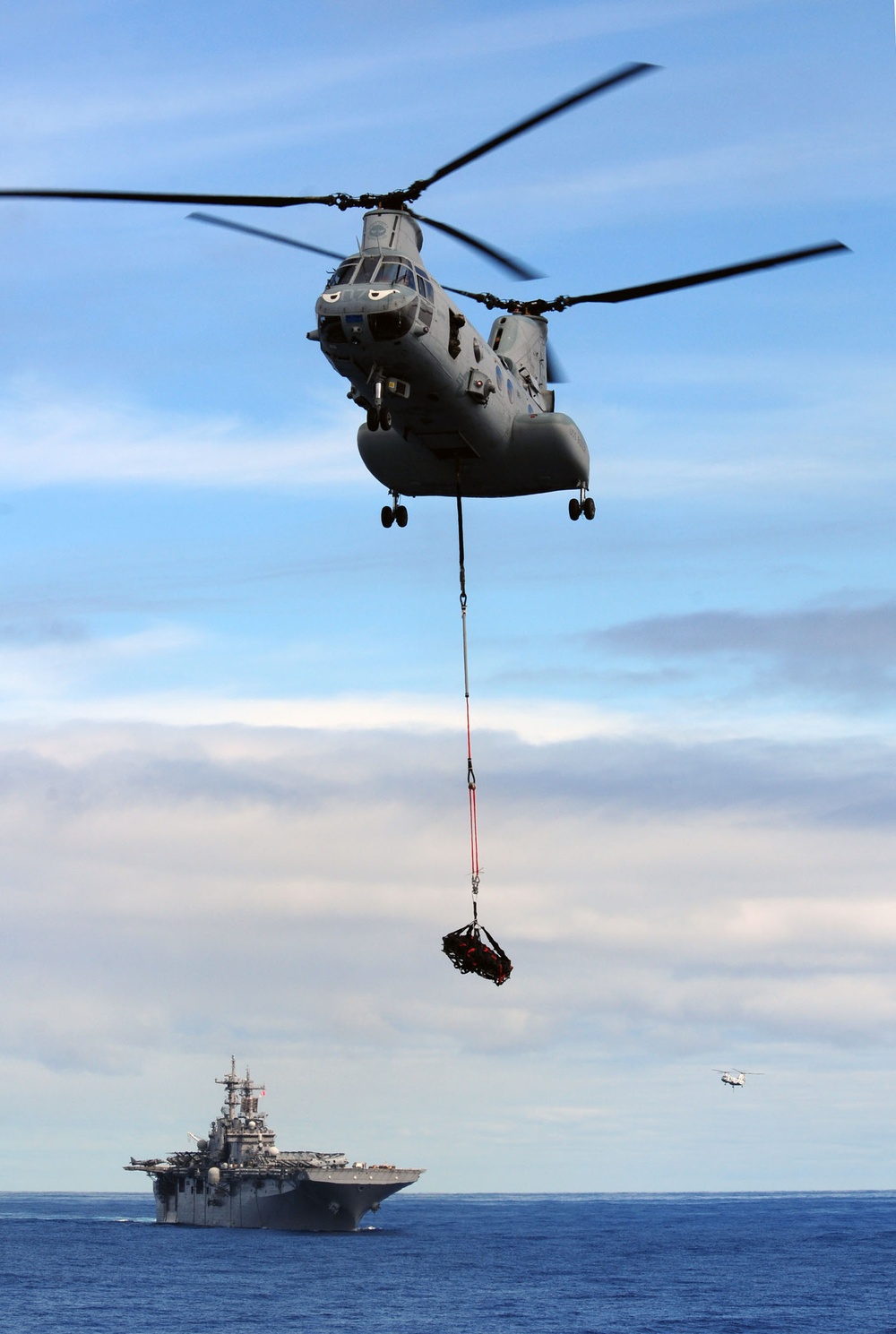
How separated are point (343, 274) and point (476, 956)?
11188mm

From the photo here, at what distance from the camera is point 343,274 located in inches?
915

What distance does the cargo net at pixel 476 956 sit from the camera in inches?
973

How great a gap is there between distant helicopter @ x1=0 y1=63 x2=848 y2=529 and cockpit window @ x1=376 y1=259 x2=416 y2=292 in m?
0.02

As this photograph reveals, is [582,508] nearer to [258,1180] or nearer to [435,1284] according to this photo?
[435,1284]

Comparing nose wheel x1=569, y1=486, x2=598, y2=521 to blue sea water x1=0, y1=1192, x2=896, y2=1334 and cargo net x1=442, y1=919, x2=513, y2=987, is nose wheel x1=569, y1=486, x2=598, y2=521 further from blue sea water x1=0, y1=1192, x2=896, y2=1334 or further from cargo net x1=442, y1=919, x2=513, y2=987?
blue sea water x1=0, y1=1192, x2=896, y2=1334

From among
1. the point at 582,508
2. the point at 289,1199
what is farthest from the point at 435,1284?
the point at 582,508

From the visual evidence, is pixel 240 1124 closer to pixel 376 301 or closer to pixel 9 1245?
pixel 9 1245

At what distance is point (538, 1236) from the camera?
15750 cm

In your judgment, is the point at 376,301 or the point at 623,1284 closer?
the point at 376,301

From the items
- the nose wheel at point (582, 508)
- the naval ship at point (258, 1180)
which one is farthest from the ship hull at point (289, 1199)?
the nose wheel at point (582, 508)

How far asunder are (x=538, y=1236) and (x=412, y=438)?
14599 cm

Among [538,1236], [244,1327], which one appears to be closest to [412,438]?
[244,1327]

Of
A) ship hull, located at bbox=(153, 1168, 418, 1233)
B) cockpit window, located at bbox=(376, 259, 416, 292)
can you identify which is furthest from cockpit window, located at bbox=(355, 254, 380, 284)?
ship hull, located at bbox=(153, 1168, 418, 1233)

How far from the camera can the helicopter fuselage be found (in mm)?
22797
